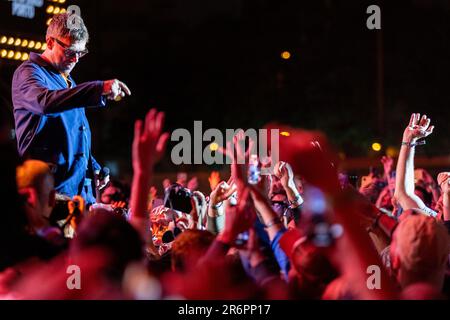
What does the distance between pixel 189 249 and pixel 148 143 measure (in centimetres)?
77

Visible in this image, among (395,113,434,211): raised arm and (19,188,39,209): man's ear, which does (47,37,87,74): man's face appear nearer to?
(19,188,39,209): man's ear

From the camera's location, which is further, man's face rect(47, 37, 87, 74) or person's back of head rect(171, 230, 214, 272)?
man's face rect(47, 37, 87, 74)

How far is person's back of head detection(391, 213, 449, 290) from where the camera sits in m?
3.25

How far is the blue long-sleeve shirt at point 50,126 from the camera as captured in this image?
4828 millimetres

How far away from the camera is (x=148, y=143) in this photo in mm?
3330

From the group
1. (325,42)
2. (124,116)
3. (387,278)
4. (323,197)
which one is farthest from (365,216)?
(124,116)

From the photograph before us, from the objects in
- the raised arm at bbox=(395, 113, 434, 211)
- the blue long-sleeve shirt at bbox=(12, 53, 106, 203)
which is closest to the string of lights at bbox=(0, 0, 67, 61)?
the blue long-sleeve shirt at bbox=(12, 53, 106, 203)

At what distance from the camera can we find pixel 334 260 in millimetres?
3344

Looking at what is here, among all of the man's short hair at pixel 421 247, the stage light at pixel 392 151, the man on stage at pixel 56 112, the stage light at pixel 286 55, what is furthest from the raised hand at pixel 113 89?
the stage light at pixel 286 55

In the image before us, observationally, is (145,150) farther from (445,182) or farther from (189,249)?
(445,182)

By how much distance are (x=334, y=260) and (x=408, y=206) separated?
2.08 m

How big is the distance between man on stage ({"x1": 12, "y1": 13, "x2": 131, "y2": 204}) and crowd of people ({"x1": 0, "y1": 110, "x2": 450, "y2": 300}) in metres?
0.56

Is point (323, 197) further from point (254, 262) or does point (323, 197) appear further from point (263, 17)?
point (263, 17)

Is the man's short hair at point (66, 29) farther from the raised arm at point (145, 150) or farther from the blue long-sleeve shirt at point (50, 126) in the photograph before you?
the raised arm at point (145, 150)
